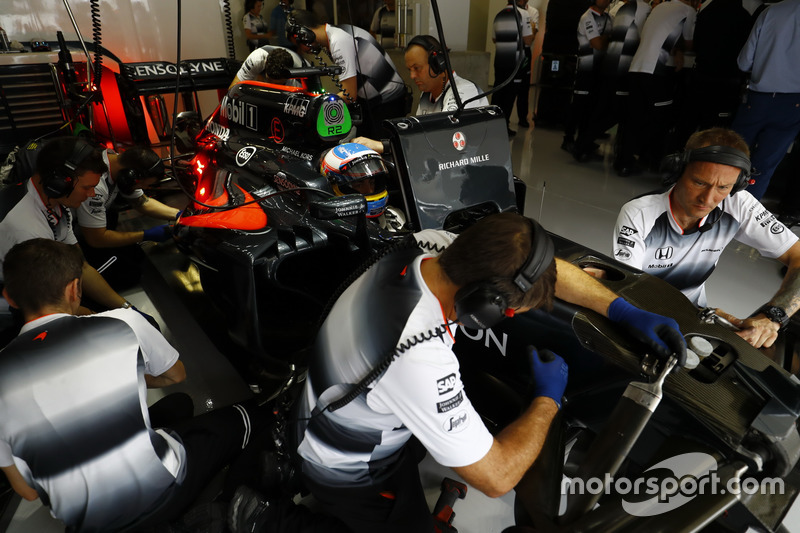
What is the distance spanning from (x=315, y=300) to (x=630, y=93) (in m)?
5.00

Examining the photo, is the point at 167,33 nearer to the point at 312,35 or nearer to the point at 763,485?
the point at 312,35

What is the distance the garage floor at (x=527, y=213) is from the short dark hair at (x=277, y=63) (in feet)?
4.66

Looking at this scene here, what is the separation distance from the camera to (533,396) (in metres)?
1.38

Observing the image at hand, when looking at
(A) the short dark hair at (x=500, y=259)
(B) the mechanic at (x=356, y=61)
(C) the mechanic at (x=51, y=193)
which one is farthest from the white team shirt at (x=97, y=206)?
(A) the short dark hair at (x=500, y=259)

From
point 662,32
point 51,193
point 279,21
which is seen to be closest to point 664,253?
point 51,193

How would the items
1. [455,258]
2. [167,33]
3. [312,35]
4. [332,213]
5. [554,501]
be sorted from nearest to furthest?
[455,258] → [554,501] → [332,213] → [312,35] → [167,33]

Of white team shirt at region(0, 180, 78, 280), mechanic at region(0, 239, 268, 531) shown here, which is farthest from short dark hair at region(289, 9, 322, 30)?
mechanic at region(0, 239, 268, 531)

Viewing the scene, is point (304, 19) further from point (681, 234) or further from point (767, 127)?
point (767, 127)

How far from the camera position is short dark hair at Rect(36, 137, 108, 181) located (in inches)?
90.8

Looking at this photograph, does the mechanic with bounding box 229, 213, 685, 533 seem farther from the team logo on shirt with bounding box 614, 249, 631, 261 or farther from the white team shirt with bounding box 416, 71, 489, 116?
the white team shirt with bounding box 416, 71, 489, 116

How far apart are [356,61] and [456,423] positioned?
3.01m

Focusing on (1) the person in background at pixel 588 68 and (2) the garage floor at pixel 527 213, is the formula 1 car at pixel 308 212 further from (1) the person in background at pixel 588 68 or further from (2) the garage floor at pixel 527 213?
(1) the person in background at pixel 588 68

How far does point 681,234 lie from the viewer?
201cm

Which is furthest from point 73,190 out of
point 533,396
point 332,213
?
point 533,396
